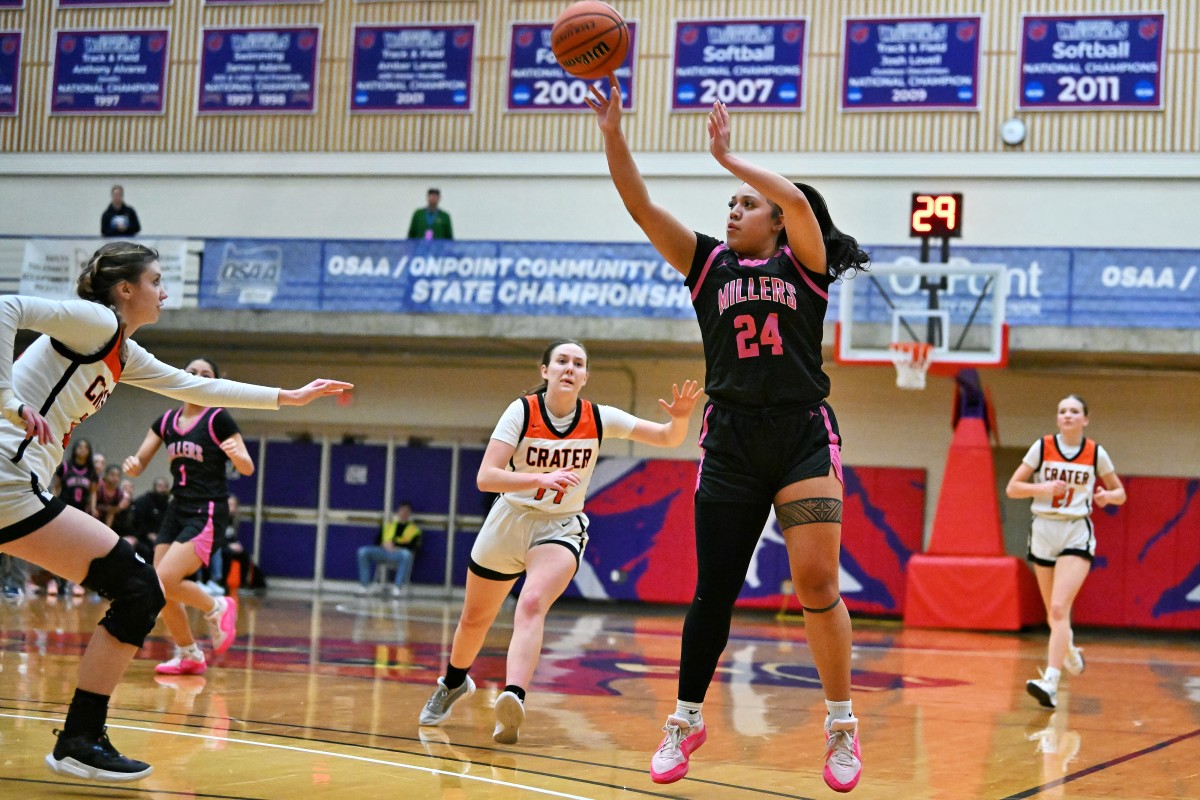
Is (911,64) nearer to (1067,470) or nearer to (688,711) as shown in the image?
(1067,470)

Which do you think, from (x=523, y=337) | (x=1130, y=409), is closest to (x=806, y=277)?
(x=523, y=337)

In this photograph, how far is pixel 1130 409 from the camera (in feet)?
57.8

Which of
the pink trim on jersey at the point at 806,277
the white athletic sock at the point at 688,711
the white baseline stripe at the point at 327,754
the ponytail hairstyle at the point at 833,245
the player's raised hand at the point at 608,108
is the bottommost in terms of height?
the white baseline stripe at the point at 327,754

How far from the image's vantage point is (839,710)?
4453 millimetres

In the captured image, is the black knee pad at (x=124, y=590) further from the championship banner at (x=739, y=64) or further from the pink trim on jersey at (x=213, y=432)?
the championship banner at (x=739, y=64)

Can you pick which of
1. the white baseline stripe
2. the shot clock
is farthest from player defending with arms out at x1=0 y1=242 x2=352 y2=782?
the shot clock

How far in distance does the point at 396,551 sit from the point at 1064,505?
1220 centimetres

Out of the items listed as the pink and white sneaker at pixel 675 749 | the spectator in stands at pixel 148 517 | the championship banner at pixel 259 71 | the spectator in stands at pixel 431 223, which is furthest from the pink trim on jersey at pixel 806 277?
the championship banner at pixel 259 71

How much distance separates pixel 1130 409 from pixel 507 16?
432 inches

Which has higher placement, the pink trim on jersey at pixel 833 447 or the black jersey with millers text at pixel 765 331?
the black jersey with millers text at pixel 765 331

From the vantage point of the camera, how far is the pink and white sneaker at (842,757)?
4.34 m

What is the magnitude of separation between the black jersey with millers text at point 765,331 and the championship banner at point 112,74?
1918cm

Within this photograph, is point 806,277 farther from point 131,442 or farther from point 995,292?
point 131,442

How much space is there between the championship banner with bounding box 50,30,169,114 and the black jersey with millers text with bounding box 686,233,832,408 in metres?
19.2
